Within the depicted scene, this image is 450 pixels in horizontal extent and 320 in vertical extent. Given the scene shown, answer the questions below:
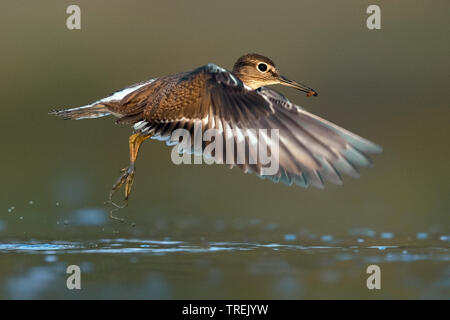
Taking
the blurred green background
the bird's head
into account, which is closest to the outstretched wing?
the bird's head

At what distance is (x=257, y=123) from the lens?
9.06 meters

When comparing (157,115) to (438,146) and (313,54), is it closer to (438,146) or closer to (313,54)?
(438,146)

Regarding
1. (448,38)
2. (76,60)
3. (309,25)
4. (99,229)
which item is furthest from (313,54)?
(99,229)

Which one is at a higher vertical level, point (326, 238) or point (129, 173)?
point (129, 173)

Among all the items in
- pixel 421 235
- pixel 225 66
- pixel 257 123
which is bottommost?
pixel 421 235

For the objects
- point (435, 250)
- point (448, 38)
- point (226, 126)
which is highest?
point (448, 38)

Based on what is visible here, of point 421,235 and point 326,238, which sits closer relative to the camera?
point 326,238

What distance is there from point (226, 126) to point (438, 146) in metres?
9.05

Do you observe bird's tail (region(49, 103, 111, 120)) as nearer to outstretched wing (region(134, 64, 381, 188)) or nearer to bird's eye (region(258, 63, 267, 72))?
outstretched wing (region(134, 64, 381, 188))

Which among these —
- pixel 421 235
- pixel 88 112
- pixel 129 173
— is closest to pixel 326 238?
pixel 421 235

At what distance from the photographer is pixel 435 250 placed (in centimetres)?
984

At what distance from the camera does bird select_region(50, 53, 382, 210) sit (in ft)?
28.3

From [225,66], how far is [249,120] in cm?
1069

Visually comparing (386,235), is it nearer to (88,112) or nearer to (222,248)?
(222,248)
